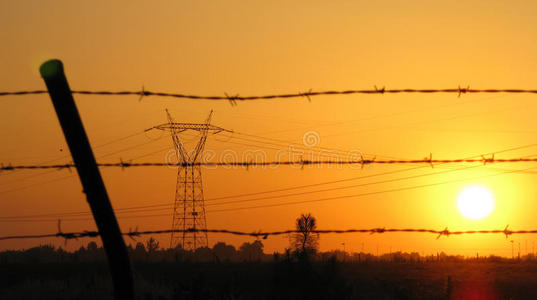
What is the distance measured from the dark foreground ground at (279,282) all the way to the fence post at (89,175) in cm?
348

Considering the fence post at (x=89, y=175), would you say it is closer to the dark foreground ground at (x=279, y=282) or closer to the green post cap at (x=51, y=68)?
the green post cap at (x=51, y=68)

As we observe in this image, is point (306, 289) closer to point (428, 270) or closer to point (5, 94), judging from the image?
point (5, 94)

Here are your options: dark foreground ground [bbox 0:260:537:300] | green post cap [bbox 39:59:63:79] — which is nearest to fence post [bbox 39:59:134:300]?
green post cap [bbox 39:59:63:79]

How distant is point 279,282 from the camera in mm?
11961

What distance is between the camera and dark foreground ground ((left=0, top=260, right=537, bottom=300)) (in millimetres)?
11977

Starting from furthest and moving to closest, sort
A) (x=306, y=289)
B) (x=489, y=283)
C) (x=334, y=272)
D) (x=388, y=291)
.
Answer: (x=489, y=283) → (x=388, y=291) → (x=334, y=272) → (x=306, y=289)

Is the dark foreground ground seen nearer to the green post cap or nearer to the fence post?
the fence post

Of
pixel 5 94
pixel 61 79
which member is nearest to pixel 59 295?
pixel 5 94

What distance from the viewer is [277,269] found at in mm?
12570

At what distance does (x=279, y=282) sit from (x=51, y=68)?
7.26m

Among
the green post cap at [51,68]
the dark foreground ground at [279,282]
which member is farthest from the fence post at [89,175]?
the dark foreground ground at [279,282]

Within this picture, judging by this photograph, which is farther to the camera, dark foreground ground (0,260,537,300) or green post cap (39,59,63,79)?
dark foreground ground (0,260,537,300)

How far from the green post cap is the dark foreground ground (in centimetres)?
457

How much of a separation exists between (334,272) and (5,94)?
323 inches
